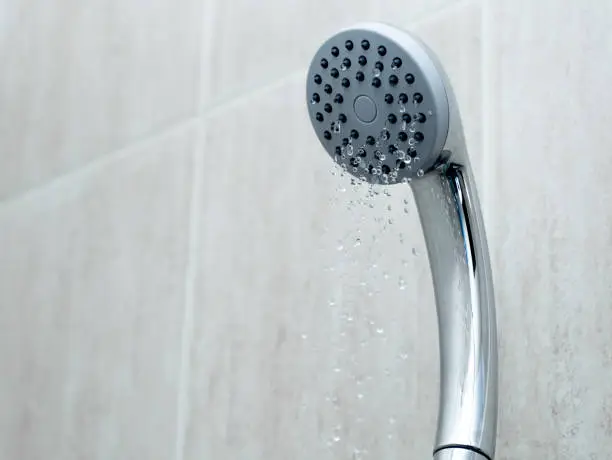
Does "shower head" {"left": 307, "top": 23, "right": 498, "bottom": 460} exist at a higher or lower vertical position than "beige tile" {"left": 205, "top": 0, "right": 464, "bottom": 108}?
lower

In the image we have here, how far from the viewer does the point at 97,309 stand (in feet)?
3.13

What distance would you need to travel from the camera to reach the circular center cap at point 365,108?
0.48 metres

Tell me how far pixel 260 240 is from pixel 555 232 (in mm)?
259

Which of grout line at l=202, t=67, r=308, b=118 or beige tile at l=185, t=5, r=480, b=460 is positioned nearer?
beige tile at l=185, t=5, r=480, b=460

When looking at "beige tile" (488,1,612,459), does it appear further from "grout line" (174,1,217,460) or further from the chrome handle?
"grout line" (174,1,217,460)

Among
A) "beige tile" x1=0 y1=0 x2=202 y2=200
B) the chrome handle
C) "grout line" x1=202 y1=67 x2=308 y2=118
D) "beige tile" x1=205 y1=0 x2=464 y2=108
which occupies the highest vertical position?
"beige tile" x1=0 y1=0 x2=202 y2=200

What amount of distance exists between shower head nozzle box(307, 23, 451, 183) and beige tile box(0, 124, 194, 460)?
1.26ft

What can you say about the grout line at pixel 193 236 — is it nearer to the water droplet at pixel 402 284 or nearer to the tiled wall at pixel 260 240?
the tiled wall at pixel 260 240

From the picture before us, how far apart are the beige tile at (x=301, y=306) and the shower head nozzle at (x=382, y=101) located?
0.15 meters

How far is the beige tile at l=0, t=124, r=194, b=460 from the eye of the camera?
2.86 feet

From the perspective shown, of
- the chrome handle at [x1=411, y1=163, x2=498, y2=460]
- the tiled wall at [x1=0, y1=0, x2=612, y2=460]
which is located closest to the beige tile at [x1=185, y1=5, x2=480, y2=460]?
the tiled wall at [x1=0, y1=0, x2=612, y2=460]

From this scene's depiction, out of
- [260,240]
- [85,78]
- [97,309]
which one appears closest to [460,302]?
[260,240]

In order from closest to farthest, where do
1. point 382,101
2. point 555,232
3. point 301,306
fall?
point 382,101, point 555,232, point 301,306

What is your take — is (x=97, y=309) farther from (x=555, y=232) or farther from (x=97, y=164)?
(x=555, y=232)
